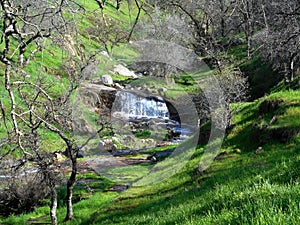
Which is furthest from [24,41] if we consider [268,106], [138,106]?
[138,106]

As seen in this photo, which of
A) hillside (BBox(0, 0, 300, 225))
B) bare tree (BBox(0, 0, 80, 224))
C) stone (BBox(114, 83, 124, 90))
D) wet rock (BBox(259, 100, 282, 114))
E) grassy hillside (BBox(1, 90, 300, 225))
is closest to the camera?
bare tree (BBox(0, 0, 80, 224))

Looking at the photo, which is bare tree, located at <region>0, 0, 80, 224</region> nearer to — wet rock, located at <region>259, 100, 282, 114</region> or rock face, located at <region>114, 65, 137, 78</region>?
wet rock, located at <region>259, 100, 282, 114</region>

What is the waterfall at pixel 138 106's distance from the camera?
47.3m

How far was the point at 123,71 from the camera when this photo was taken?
64938 mm

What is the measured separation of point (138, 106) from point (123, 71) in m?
17.0

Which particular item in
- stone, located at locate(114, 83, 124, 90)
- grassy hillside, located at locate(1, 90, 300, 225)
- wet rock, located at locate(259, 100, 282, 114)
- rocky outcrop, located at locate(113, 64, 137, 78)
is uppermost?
rocky outcrop, located at locate(113, 64, 137, 78)

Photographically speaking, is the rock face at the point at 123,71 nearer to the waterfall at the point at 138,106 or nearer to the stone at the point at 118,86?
the stone at the point at 118,86

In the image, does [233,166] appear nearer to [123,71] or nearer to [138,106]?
[138,106]

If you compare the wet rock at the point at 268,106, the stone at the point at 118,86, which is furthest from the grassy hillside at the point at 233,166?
the stone at the point at 118,86

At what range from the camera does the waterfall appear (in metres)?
47.3

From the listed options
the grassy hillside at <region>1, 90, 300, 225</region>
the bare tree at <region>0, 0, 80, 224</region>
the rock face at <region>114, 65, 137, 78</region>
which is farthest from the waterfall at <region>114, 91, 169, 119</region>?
the bare tree at <region>0, 0, 80, 224</region>

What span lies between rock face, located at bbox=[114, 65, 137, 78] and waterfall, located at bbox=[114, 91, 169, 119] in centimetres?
1137

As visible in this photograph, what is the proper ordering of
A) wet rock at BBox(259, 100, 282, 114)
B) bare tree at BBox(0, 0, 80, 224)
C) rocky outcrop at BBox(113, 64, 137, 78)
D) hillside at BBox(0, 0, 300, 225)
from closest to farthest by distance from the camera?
bare tree at BBox(0, 0, 80, 224) → hillside at BBox(0, 0, 300, 225) → wet rock at BBox(259, 100, 282, 114) → rocky outcrop at BBox(113, 64, 137, 78)

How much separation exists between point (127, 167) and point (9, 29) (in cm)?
2362
